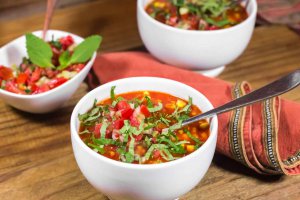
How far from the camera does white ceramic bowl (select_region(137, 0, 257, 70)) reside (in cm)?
173

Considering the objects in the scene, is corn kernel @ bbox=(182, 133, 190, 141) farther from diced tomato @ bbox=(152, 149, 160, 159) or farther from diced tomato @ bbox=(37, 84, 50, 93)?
diced tomato @ bbox=(37, 84, 50, 93)

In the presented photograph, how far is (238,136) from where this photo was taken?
148 cm

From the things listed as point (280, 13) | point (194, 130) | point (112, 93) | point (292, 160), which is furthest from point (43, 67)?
point (280, 13)

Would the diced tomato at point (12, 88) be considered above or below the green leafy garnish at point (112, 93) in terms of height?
below

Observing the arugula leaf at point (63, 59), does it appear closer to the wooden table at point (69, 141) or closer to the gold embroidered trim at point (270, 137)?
the wooden table at point (69, 141)

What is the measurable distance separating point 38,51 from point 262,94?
0.72 m

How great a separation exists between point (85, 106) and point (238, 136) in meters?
0.42

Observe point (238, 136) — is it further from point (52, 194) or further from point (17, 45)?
point (17, 45)

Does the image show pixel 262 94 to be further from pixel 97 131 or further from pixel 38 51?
pixel 38 51

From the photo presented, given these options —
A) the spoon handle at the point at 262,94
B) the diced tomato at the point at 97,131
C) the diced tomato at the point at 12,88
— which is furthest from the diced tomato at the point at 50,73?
the spoon handle at the point at 262,94

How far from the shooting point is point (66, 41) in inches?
71.9

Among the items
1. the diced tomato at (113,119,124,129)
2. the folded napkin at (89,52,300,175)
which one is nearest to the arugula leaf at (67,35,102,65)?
the folded napkin at (89,52,300,175)

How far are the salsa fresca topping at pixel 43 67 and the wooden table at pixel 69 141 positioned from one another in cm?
11

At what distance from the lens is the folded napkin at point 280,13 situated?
2.14 meters
